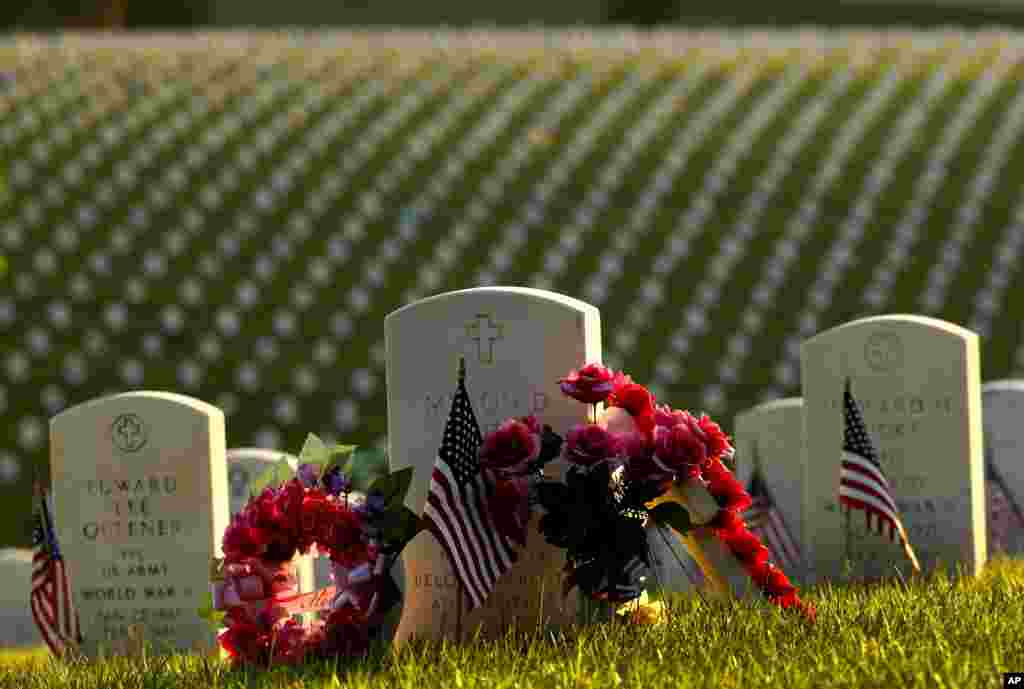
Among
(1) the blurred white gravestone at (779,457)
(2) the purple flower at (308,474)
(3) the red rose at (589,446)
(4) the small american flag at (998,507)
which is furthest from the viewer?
(4) the small american flag at (998,507)

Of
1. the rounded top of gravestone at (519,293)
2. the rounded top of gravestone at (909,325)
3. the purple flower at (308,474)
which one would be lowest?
the purple flower at (308,474)

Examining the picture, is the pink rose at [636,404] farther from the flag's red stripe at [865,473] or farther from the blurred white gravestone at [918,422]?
the blurred white gravestone at [918,422]

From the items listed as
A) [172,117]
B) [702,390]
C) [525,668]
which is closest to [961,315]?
[702,390]

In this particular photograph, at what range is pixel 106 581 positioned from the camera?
10453mm

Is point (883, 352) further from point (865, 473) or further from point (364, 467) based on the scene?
point (364, 467)

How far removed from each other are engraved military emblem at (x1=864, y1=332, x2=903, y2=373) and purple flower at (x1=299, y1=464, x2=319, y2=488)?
12.9 feet

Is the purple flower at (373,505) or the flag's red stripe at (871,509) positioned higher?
the purple flower at (373,505)

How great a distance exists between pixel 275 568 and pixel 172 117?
2832 cm

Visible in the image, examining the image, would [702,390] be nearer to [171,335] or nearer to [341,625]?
[171,335]

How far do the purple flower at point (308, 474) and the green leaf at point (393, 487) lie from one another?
33 cm

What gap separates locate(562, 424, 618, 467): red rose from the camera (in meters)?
8.28

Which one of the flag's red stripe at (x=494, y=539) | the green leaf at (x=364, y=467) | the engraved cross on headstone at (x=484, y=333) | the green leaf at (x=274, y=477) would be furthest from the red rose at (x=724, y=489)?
the green leaf at (x=364, y=467)

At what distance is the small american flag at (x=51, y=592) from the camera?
10.7 m

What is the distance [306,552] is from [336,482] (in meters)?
0.35
